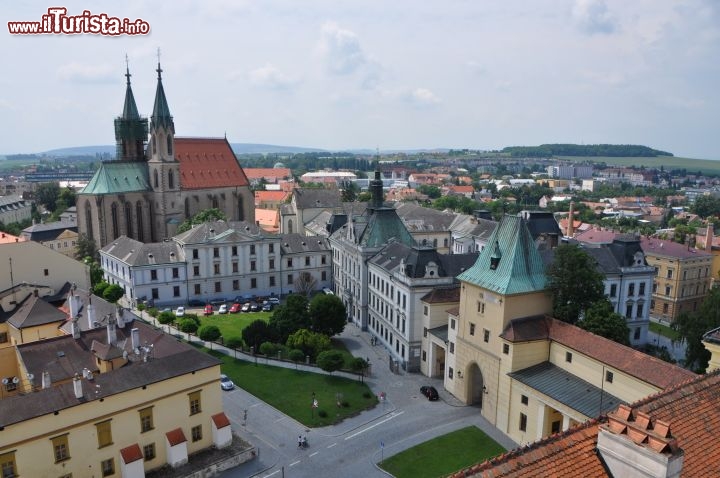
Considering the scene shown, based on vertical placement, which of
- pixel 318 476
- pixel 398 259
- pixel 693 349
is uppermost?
pixel 398 259

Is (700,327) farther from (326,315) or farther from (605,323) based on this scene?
(326,315)

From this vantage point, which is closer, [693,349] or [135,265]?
[693,349]

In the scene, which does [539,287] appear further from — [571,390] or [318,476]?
[318,476]

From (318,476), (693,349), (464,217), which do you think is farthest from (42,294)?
(464,217)

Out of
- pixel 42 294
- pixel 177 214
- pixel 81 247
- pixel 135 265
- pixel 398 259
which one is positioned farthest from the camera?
pixel 177 214

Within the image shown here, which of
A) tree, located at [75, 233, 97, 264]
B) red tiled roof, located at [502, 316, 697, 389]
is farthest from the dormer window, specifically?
tree, located at [75, 233, 97, 264]

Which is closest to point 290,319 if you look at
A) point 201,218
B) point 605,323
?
point 605,323
